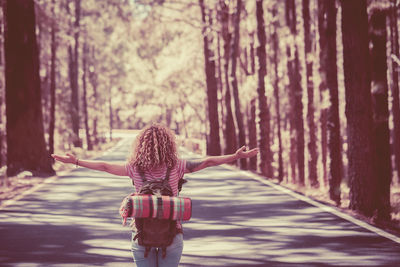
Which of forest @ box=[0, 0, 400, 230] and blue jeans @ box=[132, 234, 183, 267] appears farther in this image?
forest @ box=[0, 0, 400, 230]

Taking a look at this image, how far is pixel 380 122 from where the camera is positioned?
562 inches

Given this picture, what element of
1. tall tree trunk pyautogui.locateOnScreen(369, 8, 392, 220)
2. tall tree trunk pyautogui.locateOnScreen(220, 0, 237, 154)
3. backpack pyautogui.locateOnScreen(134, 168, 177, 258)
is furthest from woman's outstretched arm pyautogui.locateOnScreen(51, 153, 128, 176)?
tall tree trunk pyautogui.locateOnScreen(220, 0, 237, 154)

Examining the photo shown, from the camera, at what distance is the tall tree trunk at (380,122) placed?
563 inches

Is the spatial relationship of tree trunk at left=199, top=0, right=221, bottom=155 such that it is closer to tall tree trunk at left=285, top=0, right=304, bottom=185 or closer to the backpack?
tall tree trunk at left=285, top=0, right=304, bottom=185

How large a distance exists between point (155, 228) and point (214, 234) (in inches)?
256

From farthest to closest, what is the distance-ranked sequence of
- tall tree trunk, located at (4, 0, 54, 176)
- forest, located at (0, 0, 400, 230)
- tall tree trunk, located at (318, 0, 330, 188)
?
tall tree trunk, located at (4, 0, 54, 176) < tall tree trunk, located at (318, 0, 330, 188) < forest, located at (0, 0, 400, 230)

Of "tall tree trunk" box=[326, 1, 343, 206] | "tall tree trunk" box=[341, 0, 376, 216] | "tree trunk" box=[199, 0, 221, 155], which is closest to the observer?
"tall tree trunk" box=[341, 0, 376, 216]

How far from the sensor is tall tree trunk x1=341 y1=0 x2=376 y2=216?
14.6 m

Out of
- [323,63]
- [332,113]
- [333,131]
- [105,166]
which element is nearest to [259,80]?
[323,63]

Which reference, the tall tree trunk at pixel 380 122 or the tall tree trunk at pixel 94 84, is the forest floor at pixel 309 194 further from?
the tall tree trunk at pixel 94 84

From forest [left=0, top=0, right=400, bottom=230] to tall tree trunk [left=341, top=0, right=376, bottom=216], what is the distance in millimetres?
19

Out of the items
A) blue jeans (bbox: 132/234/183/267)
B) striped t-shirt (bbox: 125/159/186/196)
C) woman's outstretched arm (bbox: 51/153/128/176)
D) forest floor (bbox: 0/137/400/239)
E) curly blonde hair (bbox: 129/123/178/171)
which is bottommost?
forest floor (bbox: 0/137/400/239)

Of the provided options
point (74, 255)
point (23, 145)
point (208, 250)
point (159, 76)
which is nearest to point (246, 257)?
point (208, 250)

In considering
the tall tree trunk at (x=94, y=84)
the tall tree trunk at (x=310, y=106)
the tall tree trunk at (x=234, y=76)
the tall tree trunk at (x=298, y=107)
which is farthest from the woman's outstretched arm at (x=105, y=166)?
the tall tree trunk at (x=94, y=84)
